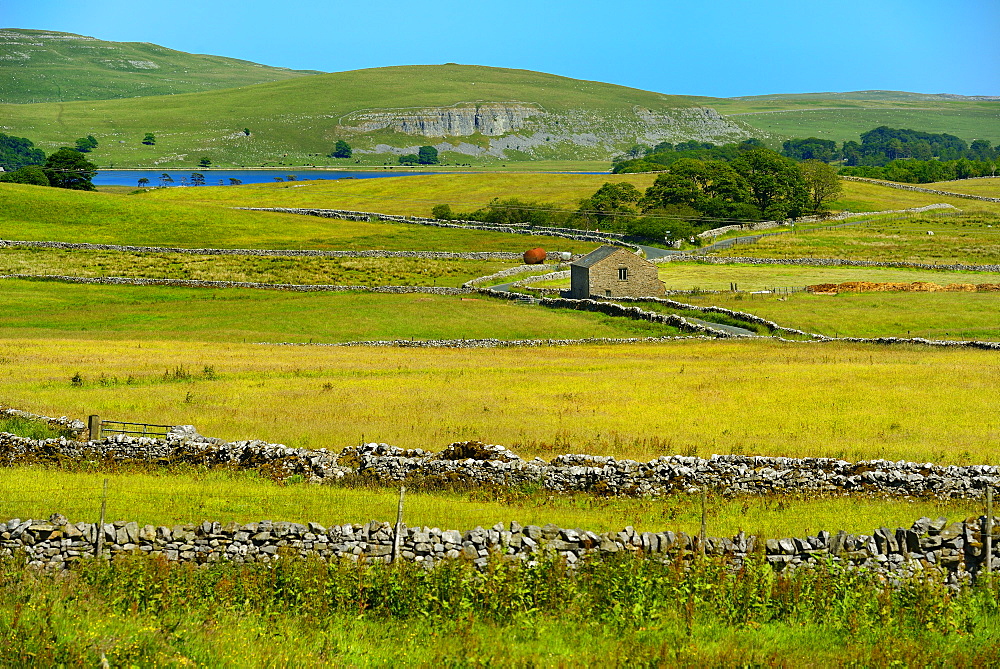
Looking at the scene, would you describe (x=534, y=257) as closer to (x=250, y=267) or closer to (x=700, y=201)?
(x=250, y=267)

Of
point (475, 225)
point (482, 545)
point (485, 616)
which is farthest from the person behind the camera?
point (475, 225)

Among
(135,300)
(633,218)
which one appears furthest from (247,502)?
(633,218)

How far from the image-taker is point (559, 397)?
37.9 metres

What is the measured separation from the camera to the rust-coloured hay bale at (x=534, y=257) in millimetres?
111250

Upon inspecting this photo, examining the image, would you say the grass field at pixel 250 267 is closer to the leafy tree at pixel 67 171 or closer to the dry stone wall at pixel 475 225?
the dry stone wall at pixel 475 225

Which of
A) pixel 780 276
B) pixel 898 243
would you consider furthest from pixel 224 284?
pixel 898 243

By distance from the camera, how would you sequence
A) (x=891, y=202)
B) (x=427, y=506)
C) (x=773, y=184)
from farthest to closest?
1. (x=891, y=202)
2. (x=773, y=184)
3. (x=427, y=506)

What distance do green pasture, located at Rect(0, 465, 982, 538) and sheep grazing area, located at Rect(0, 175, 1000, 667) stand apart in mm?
119

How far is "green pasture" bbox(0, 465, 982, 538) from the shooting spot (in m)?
20.5

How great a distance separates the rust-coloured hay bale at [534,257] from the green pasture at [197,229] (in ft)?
29.2

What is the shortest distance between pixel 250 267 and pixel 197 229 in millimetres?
34868

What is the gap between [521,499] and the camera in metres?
23.6

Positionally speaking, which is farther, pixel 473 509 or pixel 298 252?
pixel 298 252

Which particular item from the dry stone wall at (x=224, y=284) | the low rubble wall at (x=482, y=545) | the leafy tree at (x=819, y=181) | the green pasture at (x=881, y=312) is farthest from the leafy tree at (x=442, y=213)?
the low rubble wall at (x=482, y=545)
